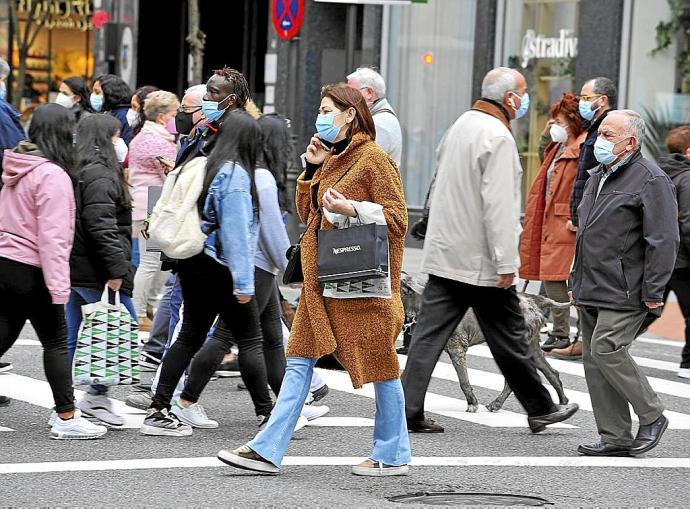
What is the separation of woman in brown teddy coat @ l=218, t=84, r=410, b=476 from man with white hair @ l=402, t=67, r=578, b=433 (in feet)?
3.42

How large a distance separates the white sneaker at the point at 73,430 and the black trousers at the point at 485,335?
1773 millimetres

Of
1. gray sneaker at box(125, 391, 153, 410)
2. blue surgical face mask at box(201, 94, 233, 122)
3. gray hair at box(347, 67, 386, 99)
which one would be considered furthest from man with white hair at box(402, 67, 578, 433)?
gray sneaker at box(125, 391, 153, 410)

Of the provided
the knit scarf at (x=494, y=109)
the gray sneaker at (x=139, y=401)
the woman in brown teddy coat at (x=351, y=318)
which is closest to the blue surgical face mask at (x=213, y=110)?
the woman in brown teddy coat at (x=351, y=318)

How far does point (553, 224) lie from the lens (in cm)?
1187

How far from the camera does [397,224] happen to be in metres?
7.13

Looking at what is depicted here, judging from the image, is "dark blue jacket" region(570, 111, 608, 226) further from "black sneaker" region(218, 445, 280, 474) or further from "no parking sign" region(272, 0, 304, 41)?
"no parking sign" region(272, 0, 304, 41)

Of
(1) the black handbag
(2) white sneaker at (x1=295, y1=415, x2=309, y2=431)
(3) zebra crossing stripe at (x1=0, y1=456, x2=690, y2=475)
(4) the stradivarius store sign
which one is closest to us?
(1) the black handbag

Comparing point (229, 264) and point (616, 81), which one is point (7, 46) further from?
point (229, 264)

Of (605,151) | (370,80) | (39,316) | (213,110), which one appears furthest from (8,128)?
(605,151)

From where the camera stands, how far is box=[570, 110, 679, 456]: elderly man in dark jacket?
310 inches

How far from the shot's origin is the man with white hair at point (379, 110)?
→ 9930mm

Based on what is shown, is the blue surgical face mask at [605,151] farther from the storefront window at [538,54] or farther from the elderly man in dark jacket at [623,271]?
the storefront window at [538,54]

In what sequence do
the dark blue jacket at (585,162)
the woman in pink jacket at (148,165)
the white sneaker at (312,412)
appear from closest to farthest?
the white sneaker at (312,412), the dark blue jacket at (585,162), the woman in pink jacket at (148,165)

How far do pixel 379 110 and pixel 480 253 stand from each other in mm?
2175
